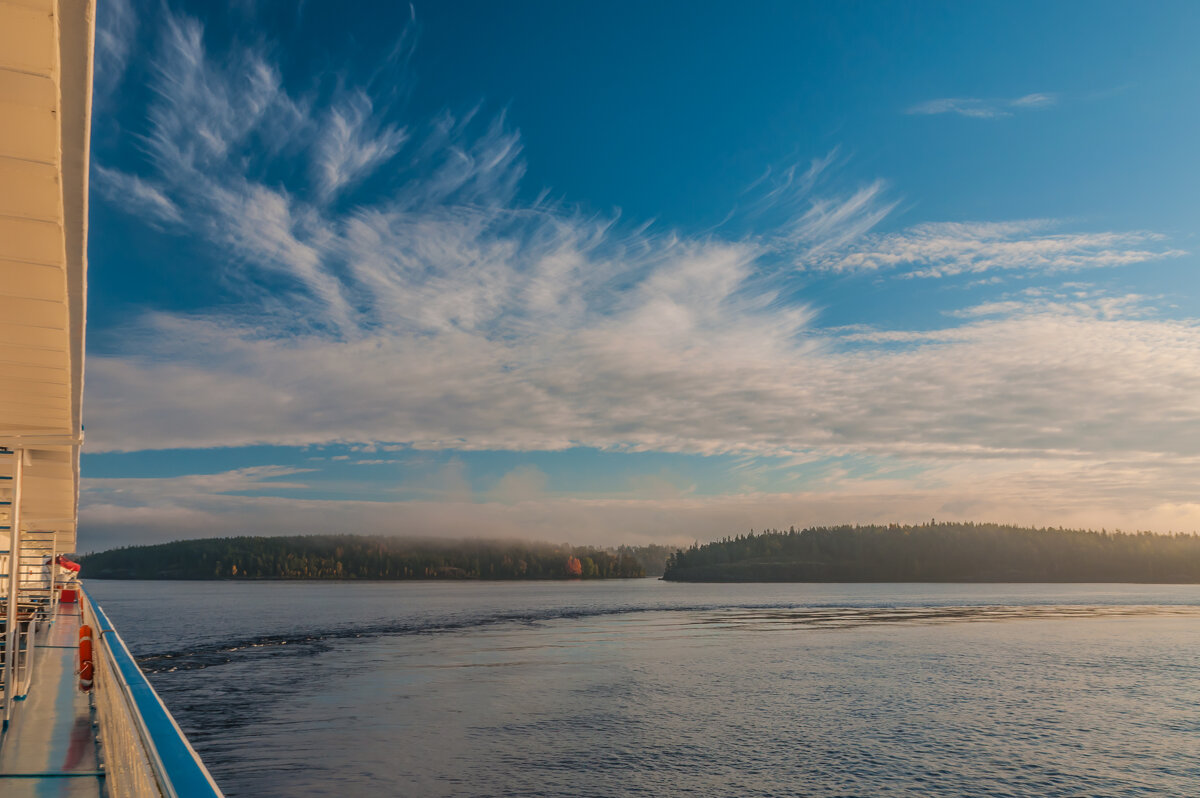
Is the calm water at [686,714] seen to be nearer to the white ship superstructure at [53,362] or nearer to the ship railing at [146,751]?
the white ship superstructure at [53,362]

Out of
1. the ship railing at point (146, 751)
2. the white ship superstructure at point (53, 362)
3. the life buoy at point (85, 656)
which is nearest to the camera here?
the white ship superstructure at point (53, 362)

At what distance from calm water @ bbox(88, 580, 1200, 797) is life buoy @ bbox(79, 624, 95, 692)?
423 inches

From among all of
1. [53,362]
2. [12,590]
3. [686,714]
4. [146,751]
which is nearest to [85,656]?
[12,590]

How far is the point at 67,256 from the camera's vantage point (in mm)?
4812

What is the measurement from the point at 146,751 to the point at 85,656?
22.7ft

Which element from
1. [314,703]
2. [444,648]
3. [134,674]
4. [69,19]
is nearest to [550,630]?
[444,648]

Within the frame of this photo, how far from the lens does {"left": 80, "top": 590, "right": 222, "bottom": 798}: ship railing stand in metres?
3.92

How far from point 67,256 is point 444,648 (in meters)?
53.7

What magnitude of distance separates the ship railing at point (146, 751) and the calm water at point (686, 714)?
49.3ft

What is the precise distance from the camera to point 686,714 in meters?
30.2

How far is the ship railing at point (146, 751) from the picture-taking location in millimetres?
3920

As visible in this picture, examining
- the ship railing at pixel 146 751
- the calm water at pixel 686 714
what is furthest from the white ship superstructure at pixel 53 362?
the calm water at pixel 686 714

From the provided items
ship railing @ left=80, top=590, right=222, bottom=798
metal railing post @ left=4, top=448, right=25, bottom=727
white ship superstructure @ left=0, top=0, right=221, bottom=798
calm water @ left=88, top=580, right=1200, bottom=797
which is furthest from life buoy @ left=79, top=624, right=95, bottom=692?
calm water @ left=88, top=580, right=1200, bottom=797

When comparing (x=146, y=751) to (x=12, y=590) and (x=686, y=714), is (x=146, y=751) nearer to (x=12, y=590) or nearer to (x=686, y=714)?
(x=12, y=590)
